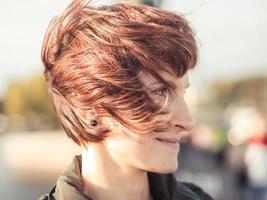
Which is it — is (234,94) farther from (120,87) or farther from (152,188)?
(120,87)

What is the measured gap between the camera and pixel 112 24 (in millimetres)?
2062

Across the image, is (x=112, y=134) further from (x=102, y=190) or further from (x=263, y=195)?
(x=263, y=195)

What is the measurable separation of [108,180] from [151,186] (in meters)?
0.15

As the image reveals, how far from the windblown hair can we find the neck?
7cm

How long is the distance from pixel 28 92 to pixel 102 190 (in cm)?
6106

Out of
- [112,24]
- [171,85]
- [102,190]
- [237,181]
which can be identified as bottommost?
[237,181]

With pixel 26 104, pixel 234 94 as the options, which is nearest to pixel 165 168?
pixel 26 104

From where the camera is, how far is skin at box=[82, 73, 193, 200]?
6.76ft

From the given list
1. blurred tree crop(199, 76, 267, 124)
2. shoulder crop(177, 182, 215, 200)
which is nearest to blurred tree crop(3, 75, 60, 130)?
blurred tree crop(199, 76, 267, 124)

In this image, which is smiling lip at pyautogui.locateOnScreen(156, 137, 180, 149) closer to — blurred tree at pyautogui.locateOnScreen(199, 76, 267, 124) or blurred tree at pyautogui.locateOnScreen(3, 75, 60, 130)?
blurred tree at pyautogui.locateOnScreen(3, 75, 60, 130)

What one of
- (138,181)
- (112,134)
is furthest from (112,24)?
(138,181)

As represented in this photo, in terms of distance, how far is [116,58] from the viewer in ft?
6.66

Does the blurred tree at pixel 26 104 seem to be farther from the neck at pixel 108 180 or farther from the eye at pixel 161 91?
the eye at pixel 161 91

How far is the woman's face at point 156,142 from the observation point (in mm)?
2059
